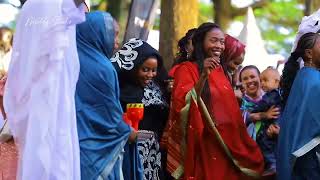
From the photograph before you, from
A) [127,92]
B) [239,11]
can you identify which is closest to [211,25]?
[127,92]

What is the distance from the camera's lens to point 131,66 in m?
5.43

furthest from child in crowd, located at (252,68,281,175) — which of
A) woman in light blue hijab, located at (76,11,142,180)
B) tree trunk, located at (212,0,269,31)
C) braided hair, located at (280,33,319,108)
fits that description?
tree trunk, located at (212,0,269,31)

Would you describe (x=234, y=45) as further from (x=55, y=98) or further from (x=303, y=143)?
(x=55, y=98)

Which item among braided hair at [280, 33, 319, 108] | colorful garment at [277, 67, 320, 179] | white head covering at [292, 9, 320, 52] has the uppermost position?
white head covering at [292, 9, 320, 52]

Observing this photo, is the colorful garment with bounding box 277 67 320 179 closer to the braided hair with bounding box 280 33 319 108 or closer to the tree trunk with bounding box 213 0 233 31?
the braided hair with bounding box 280 33 319 108

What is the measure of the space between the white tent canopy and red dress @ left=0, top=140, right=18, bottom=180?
24.1 feet

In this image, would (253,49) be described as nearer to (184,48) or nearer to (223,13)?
(223,13)

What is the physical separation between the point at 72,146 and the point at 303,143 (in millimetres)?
1872

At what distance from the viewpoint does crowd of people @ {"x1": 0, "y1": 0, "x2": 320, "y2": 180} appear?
429cm

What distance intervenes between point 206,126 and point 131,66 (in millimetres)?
765

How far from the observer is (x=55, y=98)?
13.9 ft

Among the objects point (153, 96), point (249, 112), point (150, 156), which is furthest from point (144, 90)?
point (249, 112)

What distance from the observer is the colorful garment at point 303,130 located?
5250 mm

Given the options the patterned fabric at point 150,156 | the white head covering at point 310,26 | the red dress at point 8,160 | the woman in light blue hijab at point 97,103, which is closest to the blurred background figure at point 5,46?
the patterned fabric at point 150,156
